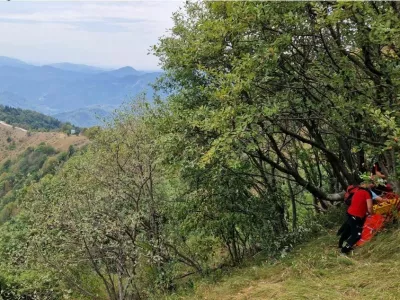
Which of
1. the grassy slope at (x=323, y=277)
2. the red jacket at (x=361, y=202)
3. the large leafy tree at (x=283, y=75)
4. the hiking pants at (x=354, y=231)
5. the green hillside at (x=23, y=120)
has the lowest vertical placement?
the grassy slope at (x=323, y=277)

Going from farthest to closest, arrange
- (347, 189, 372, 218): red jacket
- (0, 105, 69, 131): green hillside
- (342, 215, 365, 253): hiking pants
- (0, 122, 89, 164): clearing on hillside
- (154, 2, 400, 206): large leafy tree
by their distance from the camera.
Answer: (0, 105, 69, 131): green hillside
(0, 122, 89, 164): clearing on hillside
(347, 189, 372, 218): red jacket
(342, 215, 365, 253): hiking pants
(154, 2, 400, 206): large leafy tree

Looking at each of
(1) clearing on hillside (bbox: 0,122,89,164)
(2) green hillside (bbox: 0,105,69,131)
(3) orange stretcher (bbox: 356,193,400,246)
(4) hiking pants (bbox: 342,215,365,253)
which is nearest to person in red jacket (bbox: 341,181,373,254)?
(4) hiking pants (bbox: 342,215,365,253)

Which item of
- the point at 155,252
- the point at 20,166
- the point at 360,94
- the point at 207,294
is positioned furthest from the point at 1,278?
the point at 20,166

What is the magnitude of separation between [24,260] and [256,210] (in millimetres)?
7203

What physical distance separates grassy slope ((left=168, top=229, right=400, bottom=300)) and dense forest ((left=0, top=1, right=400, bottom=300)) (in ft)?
3.86

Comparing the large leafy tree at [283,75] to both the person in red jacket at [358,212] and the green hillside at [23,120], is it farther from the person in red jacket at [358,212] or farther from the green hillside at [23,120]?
the green hillside at [23,120]

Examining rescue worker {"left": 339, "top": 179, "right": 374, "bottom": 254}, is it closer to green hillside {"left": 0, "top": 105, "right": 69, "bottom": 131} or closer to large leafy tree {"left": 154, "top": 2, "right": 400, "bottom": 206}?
large leafy tree {"left": 154, "top": 2, "right": 400, "bottom": 206}

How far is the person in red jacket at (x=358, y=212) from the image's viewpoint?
327 inches

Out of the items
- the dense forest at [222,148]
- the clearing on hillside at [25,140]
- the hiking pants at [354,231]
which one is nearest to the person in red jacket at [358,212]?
the hiking pants at [354,231]

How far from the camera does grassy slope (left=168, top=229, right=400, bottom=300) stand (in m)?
6.30

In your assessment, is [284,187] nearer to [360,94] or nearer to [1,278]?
[360,94]

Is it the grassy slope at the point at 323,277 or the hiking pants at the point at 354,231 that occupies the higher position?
the hiking pants at the point at 354,231

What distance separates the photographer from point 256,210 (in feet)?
34.4

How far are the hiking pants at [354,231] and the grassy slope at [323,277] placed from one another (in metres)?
0.21
